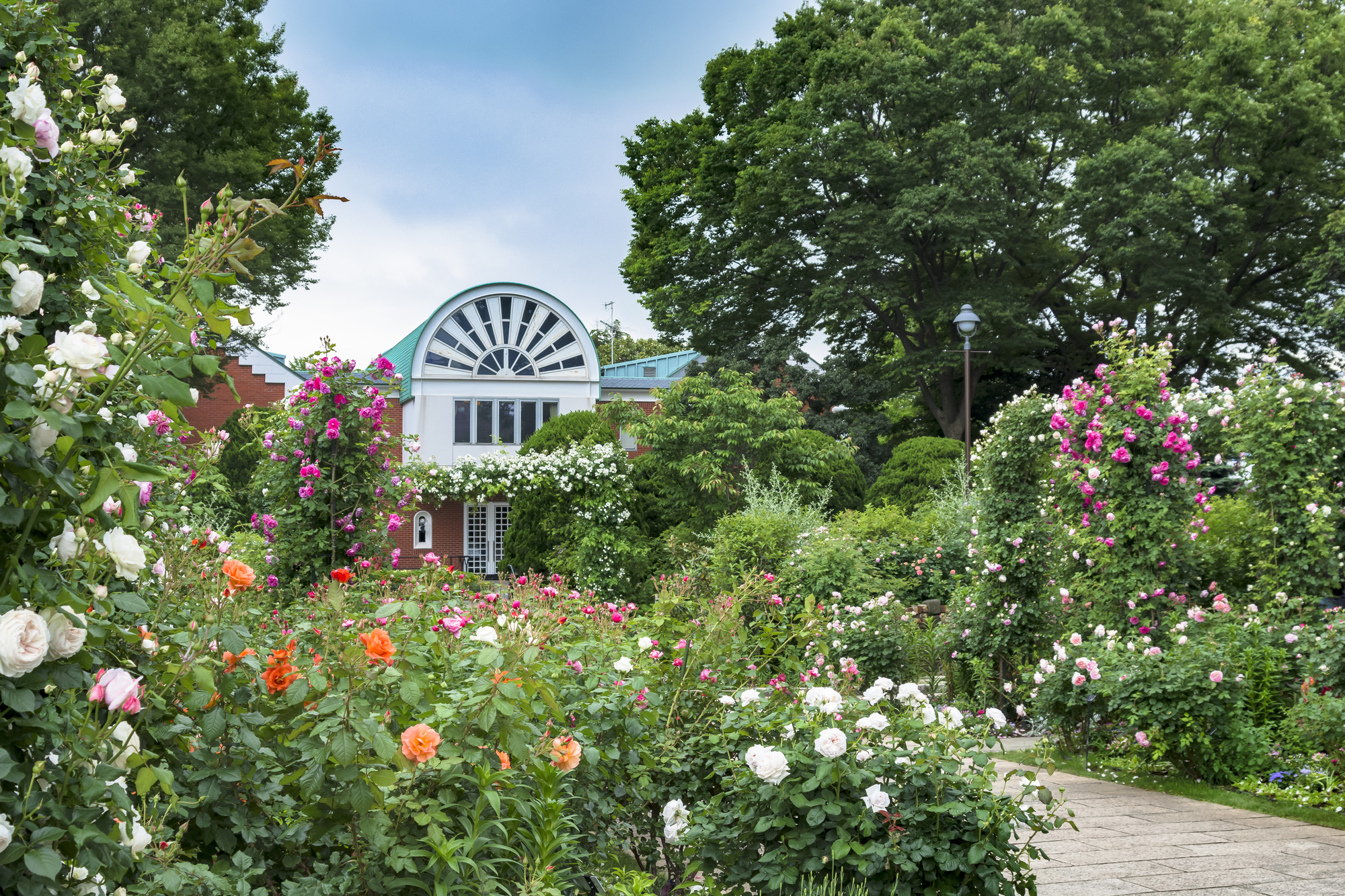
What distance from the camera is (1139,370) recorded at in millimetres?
6309

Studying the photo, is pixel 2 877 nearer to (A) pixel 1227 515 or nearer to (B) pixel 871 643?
(B) pixel 871 643

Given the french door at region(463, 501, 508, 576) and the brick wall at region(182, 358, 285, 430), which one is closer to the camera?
the brick wall at region(182, 358, 285, 430)

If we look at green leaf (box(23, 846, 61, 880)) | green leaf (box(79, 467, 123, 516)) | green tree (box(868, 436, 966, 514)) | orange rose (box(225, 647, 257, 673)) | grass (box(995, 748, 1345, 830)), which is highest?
green tree (box(868, 436, 966, 514))

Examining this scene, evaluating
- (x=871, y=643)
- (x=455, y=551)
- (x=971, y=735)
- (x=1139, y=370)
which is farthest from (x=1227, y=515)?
(x=455, y=551)

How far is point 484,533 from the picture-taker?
21.4 meters

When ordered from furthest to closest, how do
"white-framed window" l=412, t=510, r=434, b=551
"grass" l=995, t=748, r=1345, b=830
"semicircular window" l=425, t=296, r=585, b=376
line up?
1. "semicircular window" l=425, t=296, r=585, b=376
2. "white-framed window" l=412, t=510, r=434, b=551
3. "grass" l=995, t=748, r=1345, b=830

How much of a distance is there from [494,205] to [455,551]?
1184 centimetres

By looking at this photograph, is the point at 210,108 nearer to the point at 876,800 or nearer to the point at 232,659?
the point at 232,659

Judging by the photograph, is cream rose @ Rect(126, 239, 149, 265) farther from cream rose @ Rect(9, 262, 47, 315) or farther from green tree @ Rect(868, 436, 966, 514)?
green tree @ Rect(868, 436, 966, 514)

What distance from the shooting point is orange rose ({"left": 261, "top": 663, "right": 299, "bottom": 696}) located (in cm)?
207

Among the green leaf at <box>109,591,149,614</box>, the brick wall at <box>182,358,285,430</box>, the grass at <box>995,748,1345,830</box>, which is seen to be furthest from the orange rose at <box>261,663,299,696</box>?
the brick wall at <box>182,358,285,430</box>

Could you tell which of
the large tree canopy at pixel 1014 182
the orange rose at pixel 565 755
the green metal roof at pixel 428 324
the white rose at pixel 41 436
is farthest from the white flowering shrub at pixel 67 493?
the green metal roof at pixel 428 324

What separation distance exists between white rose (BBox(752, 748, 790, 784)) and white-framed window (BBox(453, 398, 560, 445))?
20.3m

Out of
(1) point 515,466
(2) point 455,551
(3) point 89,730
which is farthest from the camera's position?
(2) point 455,551
